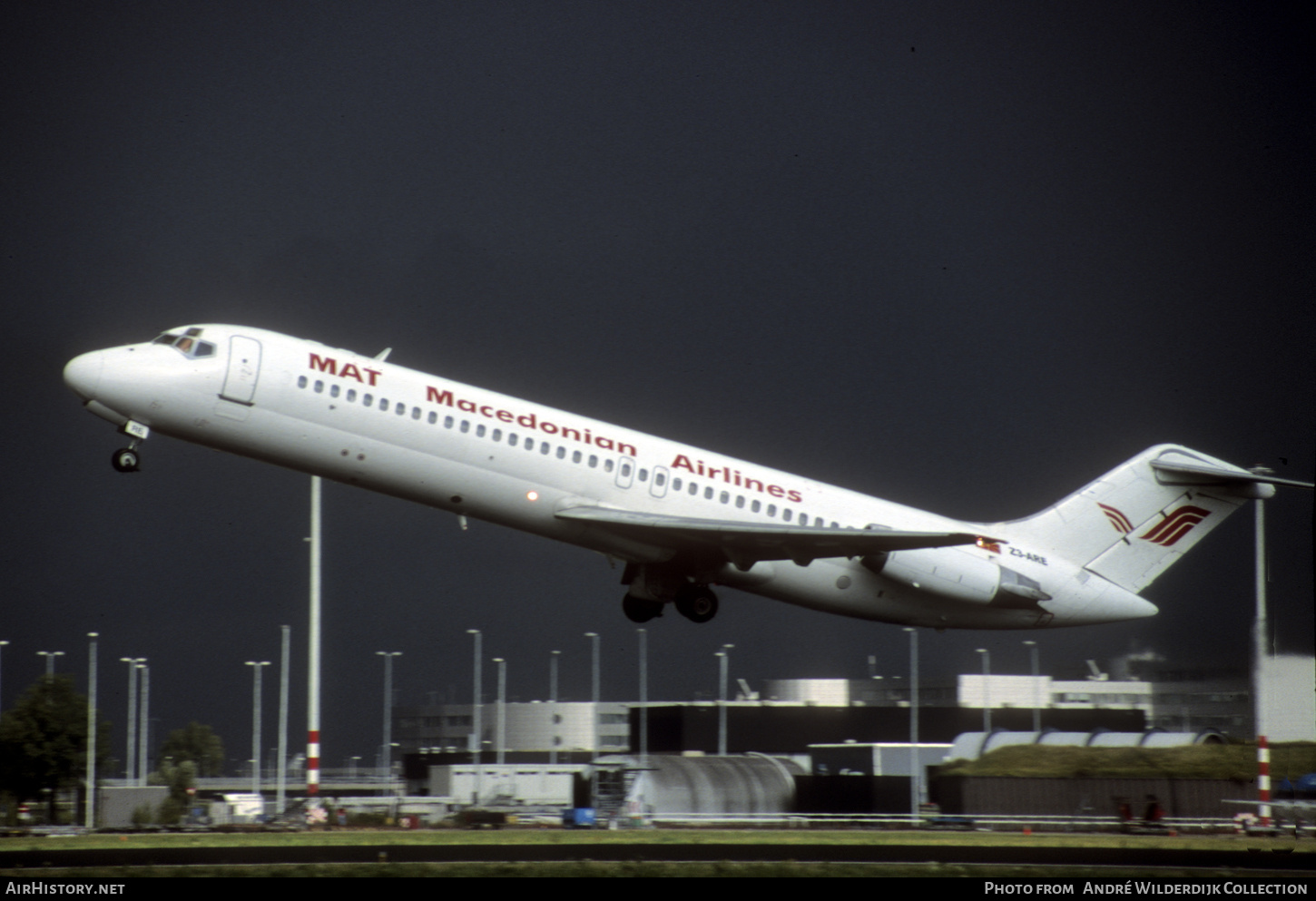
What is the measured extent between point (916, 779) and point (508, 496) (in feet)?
73.0

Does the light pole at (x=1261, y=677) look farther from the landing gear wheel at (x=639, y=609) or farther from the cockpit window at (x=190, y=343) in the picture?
the cockpit window at (x=190, y=343)

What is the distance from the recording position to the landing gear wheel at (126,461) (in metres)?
28.8

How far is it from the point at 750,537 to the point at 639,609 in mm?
4421

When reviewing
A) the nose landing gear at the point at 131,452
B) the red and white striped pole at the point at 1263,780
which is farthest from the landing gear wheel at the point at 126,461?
the red and white striped pole at the point at 1263,780

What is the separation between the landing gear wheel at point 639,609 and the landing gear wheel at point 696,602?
2.39 feet

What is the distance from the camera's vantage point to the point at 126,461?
94.7 ft

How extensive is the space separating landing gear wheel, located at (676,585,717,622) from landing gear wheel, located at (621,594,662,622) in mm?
728

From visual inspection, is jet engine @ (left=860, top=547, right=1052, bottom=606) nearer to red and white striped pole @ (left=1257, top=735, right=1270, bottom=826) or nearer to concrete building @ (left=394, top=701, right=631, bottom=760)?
red and white striped pole @ (left=1257, top=735, right=1270, bottom=826)

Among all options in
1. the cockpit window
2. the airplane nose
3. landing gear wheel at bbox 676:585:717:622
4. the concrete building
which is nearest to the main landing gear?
landing gear wheel at bbox 676:585:717:622

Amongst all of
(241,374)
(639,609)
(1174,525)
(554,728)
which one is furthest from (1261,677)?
(554,728)

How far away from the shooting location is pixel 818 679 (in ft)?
244
